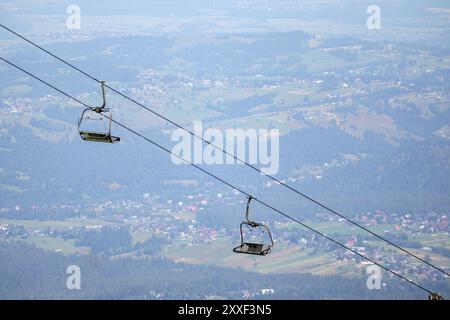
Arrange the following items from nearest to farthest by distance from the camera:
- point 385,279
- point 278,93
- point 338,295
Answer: point 338,295
point 385,279
point 278,93

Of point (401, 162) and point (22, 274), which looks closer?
point (22, 274)

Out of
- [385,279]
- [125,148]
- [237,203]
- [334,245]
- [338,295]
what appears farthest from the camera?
[125,148]

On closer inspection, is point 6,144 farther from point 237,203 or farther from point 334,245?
point 334,245

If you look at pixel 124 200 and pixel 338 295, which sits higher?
pixel 338 295

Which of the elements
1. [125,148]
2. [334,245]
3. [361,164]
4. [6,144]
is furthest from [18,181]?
[334,245]

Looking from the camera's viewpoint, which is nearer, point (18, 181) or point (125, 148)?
point (18, 181)

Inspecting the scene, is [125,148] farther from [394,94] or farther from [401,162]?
[394,94]

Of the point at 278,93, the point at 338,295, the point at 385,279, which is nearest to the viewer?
the point at 338,295

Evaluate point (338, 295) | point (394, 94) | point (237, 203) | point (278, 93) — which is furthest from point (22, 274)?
point (394, 94)

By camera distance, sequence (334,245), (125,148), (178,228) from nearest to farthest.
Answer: (334,245), (178,228), (125,148)
